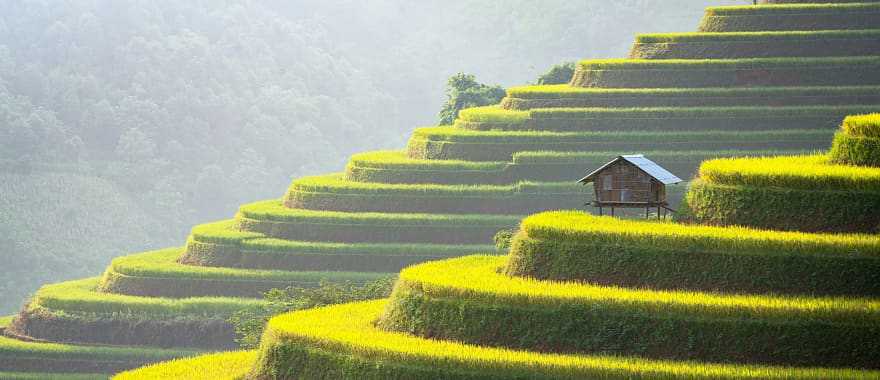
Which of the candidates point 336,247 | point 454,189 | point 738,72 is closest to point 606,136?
point 454,189

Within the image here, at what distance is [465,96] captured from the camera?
3425 inches

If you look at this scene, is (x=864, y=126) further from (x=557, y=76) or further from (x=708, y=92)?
(x=557, y=76)

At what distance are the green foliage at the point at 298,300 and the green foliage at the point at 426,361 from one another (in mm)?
12411

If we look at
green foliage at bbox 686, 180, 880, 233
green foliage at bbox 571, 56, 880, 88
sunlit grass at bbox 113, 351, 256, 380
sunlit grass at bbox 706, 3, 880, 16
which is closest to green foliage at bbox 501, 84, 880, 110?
green foliage at bbox 571, 56, 880, 88

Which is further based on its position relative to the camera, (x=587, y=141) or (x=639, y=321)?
(x=587, y=141)

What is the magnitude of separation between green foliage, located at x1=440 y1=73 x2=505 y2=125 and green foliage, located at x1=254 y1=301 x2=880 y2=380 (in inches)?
1899

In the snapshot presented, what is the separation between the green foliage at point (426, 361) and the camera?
1244 inches

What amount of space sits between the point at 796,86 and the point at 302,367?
118ft

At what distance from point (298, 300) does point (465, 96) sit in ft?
116

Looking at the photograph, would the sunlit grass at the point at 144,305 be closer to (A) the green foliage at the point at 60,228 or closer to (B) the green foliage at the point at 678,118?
(B) the green foliage at the point at 678,118

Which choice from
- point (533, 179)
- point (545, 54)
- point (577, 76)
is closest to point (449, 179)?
point (533, 179)

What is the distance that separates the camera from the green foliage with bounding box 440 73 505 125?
86312mm

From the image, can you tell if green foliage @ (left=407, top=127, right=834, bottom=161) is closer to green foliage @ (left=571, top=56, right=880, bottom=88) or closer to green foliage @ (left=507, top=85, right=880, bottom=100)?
green foliage @ (left=507, top=85, right=880, bottom=100)

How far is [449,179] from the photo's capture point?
6638cm
